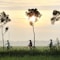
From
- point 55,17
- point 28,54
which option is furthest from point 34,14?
point 28,54

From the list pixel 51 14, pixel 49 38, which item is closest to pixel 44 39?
pixel 49 38

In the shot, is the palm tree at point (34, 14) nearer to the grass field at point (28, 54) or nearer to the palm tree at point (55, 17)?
the palm tree at point (55, 17)

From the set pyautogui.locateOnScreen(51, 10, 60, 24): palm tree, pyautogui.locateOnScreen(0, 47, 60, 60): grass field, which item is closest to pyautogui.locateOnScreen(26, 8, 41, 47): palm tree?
pyautogui.locateOnScreen(51, 10, 60, 24): palm tree

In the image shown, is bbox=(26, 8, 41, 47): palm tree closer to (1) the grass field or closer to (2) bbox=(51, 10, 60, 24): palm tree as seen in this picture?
(2) bbox=(51, 10, 60, 24): palm tree

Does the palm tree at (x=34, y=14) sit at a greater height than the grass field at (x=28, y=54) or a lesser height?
greater

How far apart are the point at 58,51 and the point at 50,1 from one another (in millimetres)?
472

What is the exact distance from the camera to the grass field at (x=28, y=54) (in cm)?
287

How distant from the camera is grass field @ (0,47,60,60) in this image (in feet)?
9.42

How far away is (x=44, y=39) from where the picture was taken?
111 inches

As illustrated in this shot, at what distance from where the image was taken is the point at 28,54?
9.47 feet

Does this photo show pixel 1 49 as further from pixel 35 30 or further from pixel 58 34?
pixel 58 34

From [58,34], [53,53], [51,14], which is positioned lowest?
[53,53]

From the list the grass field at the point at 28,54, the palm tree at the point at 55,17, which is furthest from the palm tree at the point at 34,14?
the grass field at the point at 28,54

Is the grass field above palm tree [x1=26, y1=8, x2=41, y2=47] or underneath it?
underneath
